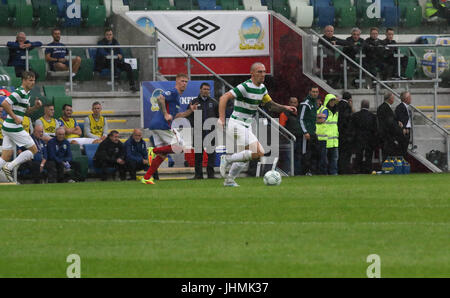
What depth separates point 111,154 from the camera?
2077cm

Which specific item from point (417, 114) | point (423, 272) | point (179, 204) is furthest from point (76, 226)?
point (417, 114)

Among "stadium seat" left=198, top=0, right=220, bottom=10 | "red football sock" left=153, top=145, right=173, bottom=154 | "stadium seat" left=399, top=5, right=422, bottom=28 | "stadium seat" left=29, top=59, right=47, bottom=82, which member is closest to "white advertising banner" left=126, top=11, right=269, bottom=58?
"stadium seat" left=198, top=0, right=220, bottom=10

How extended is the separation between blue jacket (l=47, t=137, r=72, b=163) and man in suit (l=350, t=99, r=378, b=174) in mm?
6721

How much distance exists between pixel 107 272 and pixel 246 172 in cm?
1514

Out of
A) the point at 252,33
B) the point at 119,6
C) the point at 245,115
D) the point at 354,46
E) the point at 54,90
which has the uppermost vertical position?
the point at 119,6

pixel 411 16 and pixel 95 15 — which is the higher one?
pixel 411 16

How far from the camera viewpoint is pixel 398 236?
8.84 meters

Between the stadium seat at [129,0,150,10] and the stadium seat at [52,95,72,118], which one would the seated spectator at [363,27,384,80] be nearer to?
the stadium seat at [129,0,150,10]

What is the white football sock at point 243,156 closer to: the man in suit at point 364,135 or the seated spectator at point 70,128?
the seated spectator at point 70,128

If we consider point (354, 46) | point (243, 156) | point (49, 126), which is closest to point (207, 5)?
point (354, 46)

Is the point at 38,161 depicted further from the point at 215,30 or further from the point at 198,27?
the point at 215,30

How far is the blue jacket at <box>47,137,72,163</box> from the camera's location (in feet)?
65.7

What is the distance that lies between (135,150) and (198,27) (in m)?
6.21

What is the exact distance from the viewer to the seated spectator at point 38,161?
20.1 meters
